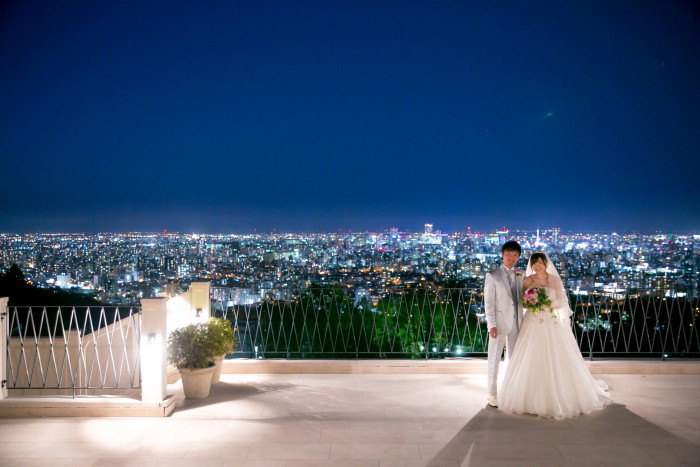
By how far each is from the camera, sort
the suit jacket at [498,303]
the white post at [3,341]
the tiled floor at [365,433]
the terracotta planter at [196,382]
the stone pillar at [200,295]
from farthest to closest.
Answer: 1. the stone pillar at [200,295]
2. the terracotta planter at [196,382]
3. the suit jacket at [498,303]
4. the white post at [3,341]
5. the tiled floor at [365,433]

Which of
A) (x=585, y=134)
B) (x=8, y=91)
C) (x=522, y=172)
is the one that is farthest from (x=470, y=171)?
(x=8, y=91)

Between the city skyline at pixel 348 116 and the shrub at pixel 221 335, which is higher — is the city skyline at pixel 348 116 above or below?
above

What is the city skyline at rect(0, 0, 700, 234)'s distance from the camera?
16500mm

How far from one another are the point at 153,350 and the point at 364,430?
1.96m

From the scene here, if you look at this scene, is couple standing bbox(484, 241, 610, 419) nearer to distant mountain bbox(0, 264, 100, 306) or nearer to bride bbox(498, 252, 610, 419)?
bride bbox(498, 252, 610, 419)

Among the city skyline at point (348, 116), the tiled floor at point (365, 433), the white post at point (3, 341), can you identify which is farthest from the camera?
the city skyline at point (348, 116)

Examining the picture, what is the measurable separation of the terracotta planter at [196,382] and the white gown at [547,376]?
2.79 m

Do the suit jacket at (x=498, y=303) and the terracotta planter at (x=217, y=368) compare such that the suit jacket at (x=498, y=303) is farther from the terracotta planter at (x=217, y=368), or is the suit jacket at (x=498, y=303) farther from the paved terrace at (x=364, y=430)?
the terracotta planter at (x=217, y=368)

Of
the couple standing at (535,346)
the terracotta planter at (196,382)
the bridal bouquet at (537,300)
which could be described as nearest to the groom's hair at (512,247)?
the couple standing at (535,346)

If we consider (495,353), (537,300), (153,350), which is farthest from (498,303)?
(153,350)

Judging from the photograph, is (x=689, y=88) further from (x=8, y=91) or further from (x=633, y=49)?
(x=8, y=91)

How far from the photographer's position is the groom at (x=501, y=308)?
13.6ft

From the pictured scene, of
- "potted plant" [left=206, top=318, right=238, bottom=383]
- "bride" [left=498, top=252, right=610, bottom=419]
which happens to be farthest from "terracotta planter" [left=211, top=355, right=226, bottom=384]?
"bride" [left=498, top=252, right=610, bottom=419]

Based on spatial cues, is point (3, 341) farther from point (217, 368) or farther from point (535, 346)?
point (535, 346)
